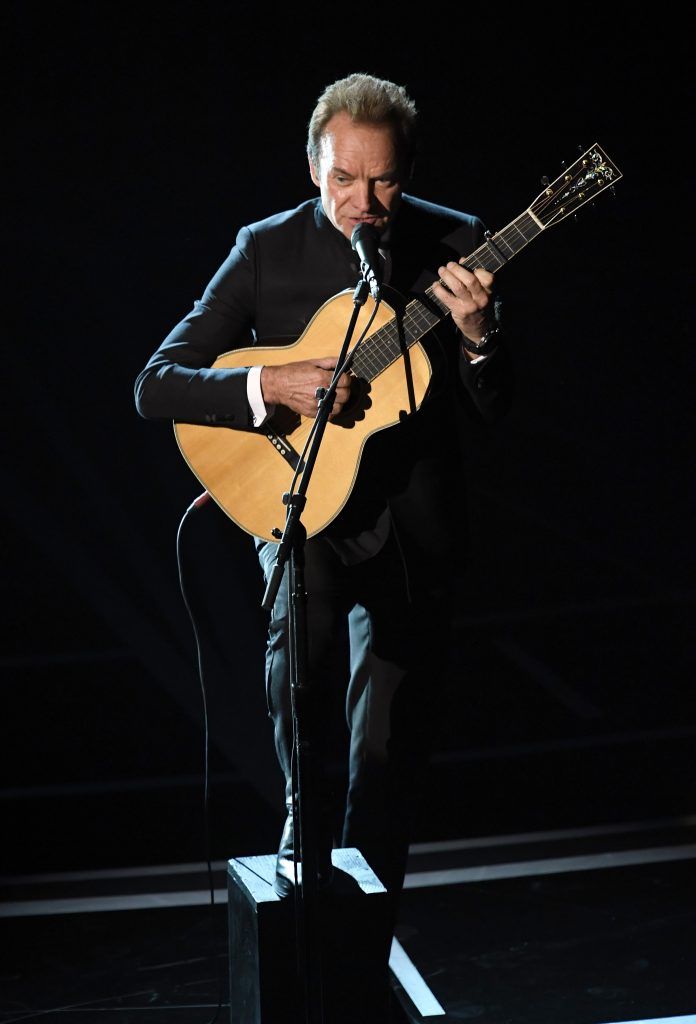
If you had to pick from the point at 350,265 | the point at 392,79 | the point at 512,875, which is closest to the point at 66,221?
the point at 392,79

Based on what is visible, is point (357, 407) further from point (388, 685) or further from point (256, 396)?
point (388, 685)

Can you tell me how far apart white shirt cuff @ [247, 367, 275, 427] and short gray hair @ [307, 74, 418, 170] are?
1.52ft

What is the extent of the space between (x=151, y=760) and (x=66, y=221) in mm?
1751

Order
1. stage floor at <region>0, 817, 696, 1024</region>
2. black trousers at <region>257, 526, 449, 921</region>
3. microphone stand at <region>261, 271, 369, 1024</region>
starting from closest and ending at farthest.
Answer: microphone stand at <region>261, 271, 369, 1024</region>, black trousers at <region>257, 526, 449, 921</region>, stage floor at <region>0, 817, 696, 1024</region>

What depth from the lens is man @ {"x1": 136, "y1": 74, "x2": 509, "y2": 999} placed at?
251 cm

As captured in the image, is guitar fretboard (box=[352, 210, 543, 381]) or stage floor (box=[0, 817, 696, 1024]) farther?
stage floor (box=[0, 817, 696, 1024])

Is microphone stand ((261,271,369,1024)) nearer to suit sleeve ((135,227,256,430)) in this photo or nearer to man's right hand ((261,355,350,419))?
man's right hand ((261,355,350,419))

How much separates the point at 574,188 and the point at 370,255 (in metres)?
0.57

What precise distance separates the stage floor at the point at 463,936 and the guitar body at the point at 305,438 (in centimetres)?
106

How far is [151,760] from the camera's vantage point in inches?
163

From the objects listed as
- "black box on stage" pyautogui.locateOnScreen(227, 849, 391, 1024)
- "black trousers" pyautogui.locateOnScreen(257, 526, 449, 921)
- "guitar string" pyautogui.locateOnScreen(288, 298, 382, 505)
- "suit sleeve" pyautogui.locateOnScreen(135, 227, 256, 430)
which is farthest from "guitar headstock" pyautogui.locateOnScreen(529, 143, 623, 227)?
"black box on stage" pyautogui.locateOnScreen(227, 849, 391, 1024)

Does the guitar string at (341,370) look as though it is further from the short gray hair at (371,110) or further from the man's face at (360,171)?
the short gray hair at (371,110)

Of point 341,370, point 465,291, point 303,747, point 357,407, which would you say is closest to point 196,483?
point 357,407

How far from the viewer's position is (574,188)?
248cm
